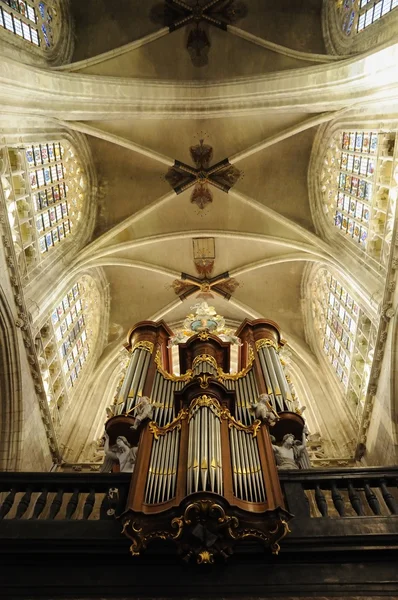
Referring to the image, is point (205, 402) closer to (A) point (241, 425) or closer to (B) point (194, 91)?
(A) point (241, 425)

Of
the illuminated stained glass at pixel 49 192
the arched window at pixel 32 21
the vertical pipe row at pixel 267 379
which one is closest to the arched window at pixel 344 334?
the vertical pipe row at pixel 267 379

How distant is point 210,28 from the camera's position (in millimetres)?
14453

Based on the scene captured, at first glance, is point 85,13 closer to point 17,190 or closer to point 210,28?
point 210,28

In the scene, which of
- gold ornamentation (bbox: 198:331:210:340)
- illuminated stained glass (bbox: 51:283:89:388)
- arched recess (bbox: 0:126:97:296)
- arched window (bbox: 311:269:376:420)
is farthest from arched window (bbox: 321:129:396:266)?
illuminated stained glass (bbox: 51:283:89:388)

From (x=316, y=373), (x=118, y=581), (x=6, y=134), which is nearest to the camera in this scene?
(x=118, y=581)

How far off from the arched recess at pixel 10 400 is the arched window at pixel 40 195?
1.69 m

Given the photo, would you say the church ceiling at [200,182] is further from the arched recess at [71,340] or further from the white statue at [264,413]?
the white statue at [264,413]

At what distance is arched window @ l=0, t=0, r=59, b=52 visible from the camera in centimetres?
1057

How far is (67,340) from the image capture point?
14203mm

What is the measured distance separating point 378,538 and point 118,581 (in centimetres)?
272

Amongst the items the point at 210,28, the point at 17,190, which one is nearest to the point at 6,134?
the point at 17,190

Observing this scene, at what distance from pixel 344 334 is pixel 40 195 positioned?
908 centimetres

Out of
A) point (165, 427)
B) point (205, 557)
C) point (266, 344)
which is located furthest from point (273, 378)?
point (205, 557)

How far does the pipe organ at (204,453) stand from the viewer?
193 inches
